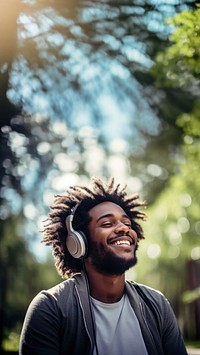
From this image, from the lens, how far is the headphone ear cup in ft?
8.60

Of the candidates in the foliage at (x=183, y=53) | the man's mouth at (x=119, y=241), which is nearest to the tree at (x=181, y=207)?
the foliage at (x=183, y=53)

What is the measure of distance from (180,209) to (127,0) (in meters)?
6.53

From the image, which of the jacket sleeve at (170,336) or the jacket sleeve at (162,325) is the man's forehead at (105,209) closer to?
the jacket sleeve at (162,325)

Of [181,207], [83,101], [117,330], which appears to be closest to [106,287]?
[117,330]

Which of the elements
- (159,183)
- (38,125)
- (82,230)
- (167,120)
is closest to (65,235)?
(82,230)

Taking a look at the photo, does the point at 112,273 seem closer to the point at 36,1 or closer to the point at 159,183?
the point at 36,1

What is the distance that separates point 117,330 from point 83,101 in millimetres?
4876

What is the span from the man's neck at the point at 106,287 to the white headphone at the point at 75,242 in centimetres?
13

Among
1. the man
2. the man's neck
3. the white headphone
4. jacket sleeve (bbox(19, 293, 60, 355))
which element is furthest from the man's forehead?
jacket sleeve (bbox(19, 293, 60, 355))

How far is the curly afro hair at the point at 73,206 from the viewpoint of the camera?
9.36 ft

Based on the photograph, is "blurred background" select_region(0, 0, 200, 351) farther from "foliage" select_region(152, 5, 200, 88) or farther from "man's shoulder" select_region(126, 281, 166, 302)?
"man's shoulder" select_region(126, 281, 166, 302)

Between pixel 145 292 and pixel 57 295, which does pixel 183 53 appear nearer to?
pixel 145 292

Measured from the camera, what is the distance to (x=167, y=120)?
24.4ft

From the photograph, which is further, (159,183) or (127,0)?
(159,183)
